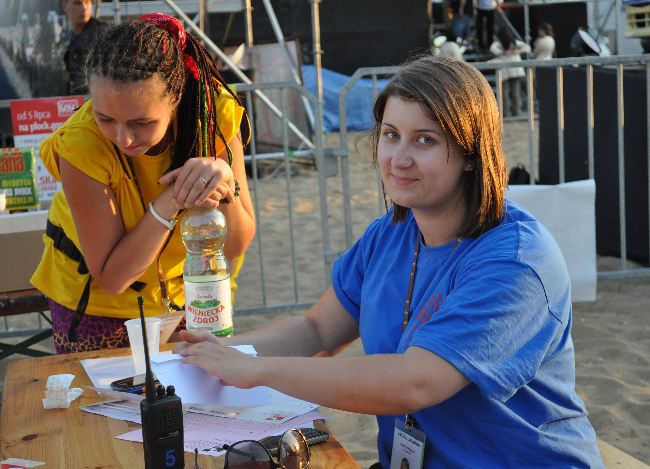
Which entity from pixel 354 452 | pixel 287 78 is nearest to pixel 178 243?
pixel 354 452

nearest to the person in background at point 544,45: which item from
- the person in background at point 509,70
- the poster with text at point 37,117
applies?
the person in background at point 509,70

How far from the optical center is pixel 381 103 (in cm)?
207

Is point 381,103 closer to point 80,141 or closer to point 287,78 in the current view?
point 80,141

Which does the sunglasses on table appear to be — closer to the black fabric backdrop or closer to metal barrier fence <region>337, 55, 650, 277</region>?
metal barrier fence <region>337, 55, 650, 277</region>

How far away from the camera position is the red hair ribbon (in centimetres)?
258

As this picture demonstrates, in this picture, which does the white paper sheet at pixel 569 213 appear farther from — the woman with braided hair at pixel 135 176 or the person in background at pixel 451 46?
the person in background at pixel 451 46

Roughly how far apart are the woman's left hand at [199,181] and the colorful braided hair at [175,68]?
0.57ft

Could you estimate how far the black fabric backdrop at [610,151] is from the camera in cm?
656

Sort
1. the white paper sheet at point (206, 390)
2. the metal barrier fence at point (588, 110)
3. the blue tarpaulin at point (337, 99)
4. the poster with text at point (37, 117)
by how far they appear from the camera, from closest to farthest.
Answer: the white paper sheet at point (206, 390) → the poster with text at point (37, 117) → the metal barrier fence at point (588, 110) → the blue tarpaulin at point (337, 99)

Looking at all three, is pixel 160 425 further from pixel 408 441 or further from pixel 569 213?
pixel 569 213

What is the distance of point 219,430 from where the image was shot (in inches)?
78.9

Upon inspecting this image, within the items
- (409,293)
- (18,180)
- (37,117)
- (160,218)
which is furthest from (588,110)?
(409,293)

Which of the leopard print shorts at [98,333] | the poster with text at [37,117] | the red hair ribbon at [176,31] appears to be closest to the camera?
the red hair ribbon at [176,31]

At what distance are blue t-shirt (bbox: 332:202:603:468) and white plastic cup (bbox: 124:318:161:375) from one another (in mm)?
553
